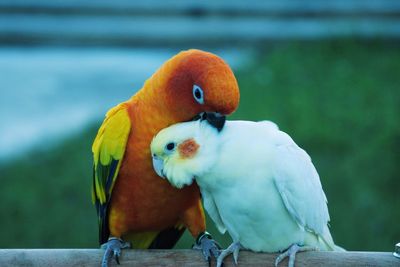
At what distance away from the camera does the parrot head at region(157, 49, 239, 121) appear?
1.57 m

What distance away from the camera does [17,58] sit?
4.86 metres

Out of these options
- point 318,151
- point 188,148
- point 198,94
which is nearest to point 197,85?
point 198,94

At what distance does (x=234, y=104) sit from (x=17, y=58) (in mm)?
3566

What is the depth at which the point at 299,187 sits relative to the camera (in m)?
1.60

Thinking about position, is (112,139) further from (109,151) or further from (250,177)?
(250,177)

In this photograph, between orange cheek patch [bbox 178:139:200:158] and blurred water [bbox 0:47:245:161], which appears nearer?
orange cheek patch [bbox 178:139:200:158]

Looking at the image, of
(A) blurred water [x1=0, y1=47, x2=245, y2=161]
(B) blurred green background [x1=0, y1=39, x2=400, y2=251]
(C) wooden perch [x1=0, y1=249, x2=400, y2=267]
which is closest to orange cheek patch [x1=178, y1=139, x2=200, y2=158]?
(C) wooden perch [x1=0, y1=249, x2=400, y2=267]

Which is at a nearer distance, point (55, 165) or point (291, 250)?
point (291, 250)

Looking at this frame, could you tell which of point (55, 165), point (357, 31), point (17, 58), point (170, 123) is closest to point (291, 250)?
point (170, 123)

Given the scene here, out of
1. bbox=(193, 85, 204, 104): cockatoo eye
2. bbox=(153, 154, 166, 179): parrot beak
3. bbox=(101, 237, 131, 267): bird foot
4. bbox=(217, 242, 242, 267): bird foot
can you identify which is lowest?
bbox=(101, 237, 131, 267): bird foot

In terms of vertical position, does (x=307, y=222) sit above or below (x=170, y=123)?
below

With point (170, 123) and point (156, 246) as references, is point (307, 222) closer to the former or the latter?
point (170, 123)

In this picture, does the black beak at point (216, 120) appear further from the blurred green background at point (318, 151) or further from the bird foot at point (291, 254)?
the blurred green background at point (318, 151)

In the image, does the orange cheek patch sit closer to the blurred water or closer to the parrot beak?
the parrot beak
